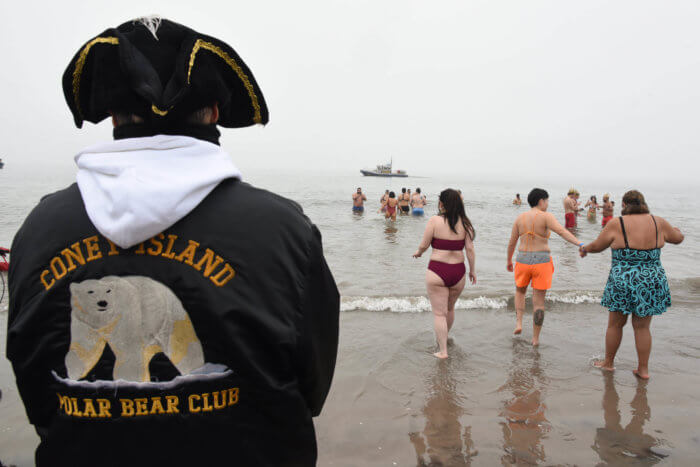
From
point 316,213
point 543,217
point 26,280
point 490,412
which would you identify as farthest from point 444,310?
point 316,213

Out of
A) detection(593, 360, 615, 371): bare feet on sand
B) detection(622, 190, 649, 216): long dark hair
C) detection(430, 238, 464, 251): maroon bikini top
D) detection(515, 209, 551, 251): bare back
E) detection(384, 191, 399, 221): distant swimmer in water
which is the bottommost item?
detection(593, 360, 615, 371): bare feet on sand

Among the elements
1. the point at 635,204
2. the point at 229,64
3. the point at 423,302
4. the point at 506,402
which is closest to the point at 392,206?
the point at 423,302

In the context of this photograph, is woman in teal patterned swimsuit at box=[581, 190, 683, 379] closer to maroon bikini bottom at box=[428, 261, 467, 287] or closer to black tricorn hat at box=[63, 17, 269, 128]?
maroon bikini bottom at box=[428, 261, 467, 287]

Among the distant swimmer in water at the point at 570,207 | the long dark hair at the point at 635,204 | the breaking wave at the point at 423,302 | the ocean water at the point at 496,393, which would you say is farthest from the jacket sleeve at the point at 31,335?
the distant swimmer in water at the point at 570,207

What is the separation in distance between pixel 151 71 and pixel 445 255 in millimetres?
4299

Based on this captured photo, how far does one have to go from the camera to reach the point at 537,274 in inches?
219

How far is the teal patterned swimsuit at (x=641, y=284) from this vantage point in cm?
→ 438

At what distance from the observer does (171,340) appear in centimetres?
120

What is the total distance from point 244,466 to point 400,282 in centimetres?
879

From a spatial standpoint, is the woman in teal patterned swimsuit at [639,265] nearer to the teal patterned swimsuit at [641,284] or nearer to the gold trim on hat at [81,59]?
Result: the teal patterned swimsuit at [641,284]

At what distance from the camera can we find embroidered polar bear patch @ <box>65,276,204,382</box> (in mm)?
1182

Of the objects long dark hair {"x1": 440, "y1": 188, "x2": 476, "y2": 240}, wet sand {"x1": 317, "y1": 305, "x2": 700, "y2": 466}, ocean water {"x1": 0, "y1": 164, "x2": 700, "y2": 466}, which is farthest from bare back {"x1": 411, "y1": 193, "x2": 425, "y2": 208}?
long dark hair {"x1": 440, "y1": 188, "x2": 476, "y2": 240}

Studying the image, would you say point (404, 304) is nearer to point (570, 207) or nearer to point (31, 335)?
point (31, 335)

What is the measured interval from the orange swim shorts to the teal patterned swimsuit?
3.51ft
